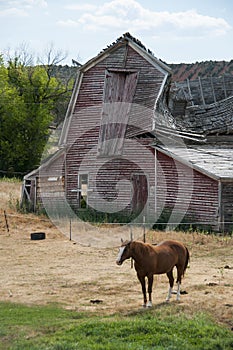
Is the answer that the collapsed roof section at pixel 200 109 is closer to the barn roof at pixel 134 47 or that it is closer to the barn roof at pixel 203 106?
the barn roof at pixel 203 106

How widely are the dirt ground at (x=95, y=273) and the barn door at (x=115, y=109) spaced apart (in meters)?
5.92

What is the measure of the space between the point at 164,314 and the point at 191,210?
15156 mm

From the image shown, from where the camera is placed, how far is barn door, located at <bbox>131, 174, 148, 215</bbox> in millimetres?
30078

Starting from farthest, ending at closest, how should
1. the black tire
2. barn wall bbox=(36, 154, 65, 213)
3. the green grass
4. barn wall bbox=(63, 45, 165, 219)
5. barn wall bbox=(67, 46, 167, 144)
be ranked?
barn wall bbox=(36, 154, 65, 213), barn wall bbox=(67, 46, 167, 144), barn wall bbox=(63, 45, 165, 219), the black tire, the green grass

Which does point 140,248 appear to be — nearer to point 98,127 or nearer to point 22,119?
point 98,127

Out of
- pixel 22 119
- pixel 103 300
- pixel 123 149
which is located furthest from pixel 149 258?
pixel 22 119

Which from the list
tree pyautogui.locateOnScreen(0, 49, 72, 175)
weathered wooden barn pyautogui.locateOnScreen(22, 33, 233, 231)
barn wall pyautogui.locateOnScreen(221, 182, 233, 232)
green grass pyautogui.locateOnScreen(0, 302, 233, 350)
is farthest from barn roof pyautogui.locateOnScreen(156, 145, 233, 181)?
tree pyautogui.locateOnScreen(0, 49, 72, 175)

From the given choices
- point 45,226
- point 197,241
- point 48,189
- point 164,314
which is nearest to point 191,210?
point 197,241

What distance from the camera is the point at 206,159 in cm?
2856

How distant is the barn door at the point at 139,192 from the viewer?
1184 inches

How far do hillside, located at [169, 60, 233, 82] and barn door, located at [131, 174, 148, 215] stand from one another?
80.8 m

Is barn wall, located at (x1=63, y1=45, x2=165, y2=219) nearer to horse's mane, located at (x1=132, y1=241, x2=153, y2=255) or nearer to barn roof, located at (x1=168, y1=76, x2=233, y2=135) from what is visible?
barn roof, located at (x1=168, y1=76, x2=233, y2=135)

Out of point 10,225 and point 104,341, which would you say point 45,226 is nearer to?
point 10,225

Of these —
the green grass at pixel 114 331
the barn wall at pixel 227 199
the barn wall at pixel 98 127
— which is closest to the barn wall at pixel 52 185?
the barn wall at pixel 98 127
